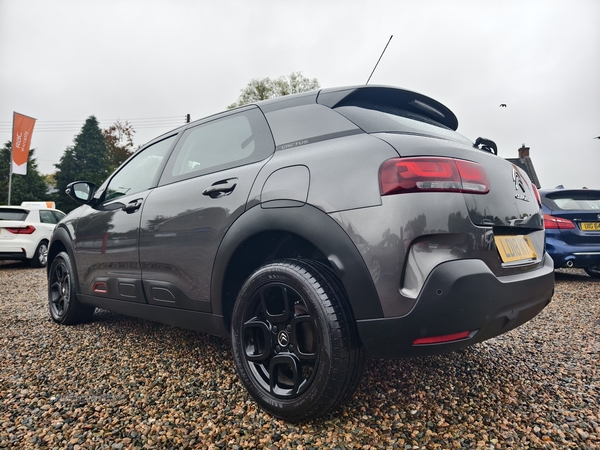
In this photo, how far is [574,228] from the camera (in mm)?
5637

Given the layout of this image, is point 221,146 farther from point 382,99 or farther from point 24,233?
point 24,233

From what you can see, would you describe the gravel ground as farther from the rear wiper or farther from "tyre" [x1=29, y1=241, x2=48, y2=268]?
"tyre" [x1=29, y1=241, x2=48, y2=268]

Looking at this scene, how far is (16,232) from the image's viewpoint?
29.2ft

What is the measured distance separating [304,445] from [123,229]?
77.3 inches

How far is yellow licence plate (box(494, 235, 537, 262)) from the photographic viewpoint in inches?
66.2

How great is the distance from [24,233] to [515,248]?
33.3 ft

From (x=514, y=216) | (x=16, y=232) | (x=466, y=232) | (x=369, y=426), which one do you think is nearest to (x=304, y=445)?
(x=369, y=426)

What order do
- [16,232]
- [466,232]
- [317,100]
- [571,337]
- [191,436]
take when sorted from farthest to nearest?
1. [16,232]
2. [571,337]
3. [317,100]
4. [191,436]
5. [466,232]

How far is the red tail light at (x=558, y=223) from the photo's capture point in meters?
5.65

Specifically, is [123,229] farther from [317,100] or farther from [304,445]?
[304,445]

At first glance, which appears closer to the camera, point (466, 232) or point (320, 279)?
point (466, 232)

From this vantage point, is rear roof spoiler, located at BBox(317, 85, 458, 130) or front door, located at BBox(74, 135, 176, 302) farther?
front door, located at BBox(74, 135, 176, 302)

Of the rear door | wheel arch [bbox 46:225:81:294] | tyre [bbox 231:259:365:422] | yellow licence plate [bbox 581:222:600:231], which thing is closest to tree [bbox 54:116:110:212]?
wheel arch [bbox 46:225:81:294]

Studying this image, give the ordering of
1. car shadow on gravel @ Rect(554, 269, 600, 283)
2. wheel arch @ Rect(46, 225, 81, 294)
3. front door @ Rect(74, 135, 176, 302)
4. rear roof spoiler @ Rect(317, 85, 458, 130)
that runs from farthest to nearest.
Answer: car shadow on gravel @ Rect(554, 269, 600, 283), wheel arch @ Rect(46, 225, 81, 294), front door @ Rect(74, 135, 176, 302), rear roof spoiler @ Rect(317, 85, 458, 130)
